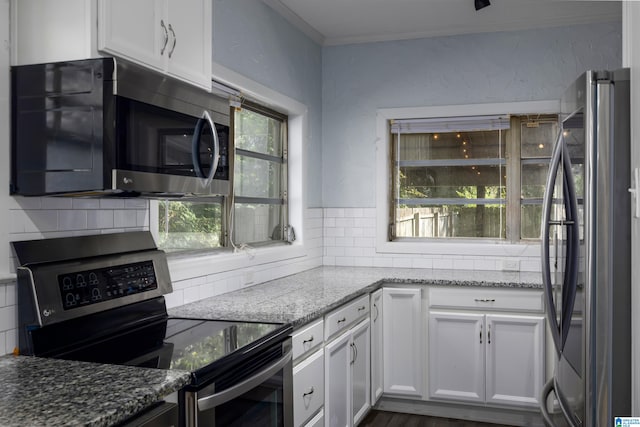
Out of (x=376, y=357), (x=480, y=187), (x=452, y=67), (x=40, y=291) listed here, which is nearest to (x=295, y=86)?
(x=452, y=67)

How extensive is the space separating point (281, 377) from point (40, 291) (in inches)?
34.5

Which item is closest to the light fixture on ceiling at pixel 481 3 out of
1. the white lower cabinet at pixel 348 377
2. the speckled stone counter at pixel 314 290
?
the speckled stone counter at pixel 314 290

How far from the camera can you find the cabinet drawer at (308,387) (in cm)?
239

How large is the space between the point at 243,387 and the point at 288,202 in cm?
233

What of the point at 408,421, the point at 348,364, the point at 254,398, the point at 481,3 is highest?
the point at 481,3

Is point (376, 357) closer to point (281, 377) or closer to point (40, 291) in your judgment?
point (281, 377)

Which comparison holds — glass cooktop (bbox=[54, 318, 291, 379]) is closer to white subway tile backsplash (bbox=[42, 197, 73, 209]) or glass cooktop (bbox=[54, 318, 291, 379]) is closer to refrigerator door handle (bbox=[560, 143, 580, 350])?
white subway tile backsplash (bbox=[42, 197, 73, 209])

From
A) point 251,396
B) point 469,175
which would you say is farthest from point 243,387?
point 469,175

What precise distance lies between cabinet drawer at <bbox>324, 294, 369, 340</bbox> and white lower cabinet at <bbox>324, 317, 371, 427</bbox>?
44 mm

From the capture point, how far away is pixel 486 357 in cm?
354

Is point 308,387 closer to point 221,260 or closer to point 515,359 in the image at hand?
point 221,260

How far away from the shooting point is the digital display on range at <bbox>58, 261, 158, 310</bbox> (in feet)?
6.07

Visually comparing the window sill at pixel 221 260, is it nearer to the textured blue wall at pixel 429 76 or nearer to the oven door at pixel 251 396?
the oven door at pixel 251 396

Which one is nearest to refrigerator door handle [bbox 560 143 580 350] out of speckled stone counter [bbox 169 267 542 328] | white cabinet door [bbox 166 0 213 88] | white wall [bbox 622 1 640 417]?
white wall [bbox 622 1 640 417]
